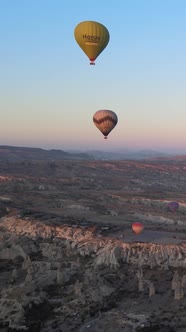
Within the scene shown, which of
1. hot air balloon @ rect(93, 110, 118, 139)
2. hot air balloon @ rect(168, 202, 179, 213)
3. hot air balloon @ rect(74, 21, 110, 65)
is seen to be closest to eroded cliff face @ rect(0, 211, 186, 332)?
hot air balloon @ rect(93, 110, 118, 139)

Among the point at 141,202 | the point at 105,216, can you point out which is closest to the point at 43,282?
the point at 105,216

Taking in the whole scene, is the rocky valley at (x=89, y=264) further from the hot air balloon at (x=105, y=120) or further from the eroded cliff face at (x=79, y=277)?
the hot air balloon at (x=105, y=120)

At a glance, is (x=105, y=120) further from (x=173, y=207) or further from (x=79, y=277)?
(x=173, y=207)

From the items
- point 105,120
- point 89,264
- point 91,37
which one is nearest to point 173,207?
point 105,120

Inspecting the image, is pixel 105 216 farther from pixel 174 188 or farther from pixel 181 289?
pixel 174 188

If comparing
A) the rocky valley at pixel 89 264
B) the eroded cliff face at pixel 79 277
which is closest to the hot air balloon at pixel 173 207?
the rocky valley at pixel 89 264

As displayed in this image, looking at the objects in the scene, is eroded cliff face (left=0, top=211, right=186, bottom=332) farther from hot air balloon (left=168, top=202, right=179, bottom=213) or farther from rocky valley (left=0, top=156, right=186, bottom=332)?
hot air balloon (left=168, top=202, right=179, bottom=213)
